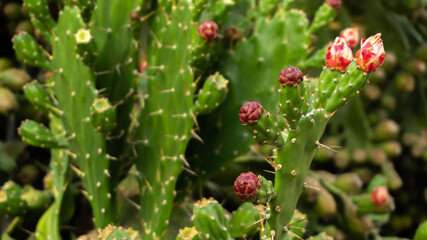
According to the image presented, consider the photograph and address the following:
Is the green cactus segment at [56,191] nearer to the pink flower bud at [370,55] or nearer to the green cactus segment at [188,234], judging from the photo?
the green cactus segment at [188,234]

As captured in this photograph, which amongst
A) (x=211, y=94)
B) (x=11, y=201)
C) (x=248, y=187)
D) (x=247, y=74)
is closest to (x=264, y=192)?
(x=248, y=187)

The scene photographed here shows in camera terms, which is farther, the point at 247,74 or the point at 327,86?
the point at 247,74

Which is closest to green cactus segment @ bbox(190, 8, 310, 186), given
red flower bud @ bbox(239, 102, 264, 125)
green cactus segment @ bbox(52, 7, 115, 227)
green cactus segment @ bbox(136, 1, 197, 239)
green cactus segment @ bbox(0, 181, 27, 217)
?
green cactus segment @ bbox(136, 1, 197, 239)

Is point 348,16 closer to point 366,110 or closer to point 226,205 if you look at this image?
point 366,110

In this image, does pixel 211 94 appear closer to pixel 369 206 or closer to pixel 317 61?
pixel 317 61

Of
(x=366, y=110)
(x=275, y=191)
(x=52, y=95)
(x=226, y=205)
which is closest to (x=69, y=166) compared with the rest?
(x=52, y=95)

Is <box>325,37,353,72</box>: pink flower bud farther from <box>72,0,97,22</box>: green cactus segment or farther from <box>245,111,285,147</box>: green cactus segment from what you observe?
<box>72,0,97,22</box>: green cactus segment

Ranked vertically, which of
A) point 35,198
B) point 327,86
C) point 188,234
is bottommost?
point 35,198
